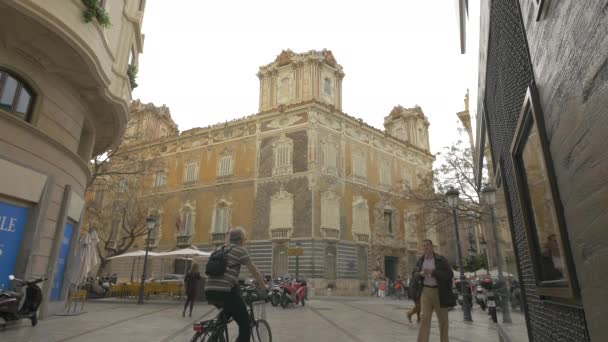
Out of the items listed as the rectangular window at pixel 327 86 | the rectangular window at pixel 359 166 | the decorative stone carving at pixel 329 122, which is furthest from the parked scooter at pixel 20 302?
the rectangular window at pixel 327 86

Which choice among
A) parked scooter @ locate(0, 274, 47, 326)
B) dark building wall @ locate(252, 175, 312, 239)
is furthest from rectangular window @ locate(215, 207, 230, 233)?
parked scooter @ locate(0, 274, 47, 326)

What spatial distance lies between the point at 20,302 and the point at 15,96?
4.32 meters

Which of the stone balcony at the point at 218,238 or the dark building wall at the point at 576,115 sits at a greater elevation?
the stone balcony at the point at 218,238

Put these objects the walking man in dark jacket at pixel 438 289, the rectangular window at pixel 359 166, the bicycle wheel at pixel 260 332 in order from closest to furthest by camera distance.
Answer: the bicycle wheel at pixel 260 332, the walking man in dark jacket at pixel 438 289, the rectangular window at pixel 359 166

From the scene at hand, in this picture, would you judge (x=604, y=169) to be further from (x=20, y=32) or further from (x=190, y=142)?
(x=190, y=142)

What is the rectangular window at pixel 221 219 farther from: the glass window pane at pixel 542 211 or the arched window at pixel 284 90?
the glass window pane at pixel 542 211

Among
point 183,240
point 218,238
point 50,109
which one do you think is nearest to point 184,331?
point 50,109

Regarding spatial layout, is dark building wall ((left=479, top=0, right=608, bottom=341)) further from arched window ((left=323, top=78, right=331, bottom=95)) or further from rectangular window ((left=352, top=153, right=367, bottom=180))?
arched window ((left=323, top=78, right=331, bottom=95))

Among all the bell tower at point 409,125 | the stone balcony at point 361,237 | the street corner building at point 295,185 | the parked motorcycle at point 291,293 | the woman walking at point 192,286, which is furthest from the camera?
the bell tower at point 409,125

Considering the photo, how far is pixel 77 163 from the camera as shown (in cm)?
1053

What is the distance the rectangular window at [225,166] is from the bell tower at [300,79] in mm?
5220

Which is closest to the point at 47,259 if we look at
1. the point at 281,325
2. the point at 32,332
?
the point at 32,332

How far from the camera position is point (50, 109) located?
8.95m

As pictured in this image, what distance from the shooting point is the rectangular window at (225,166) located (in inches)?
1218
